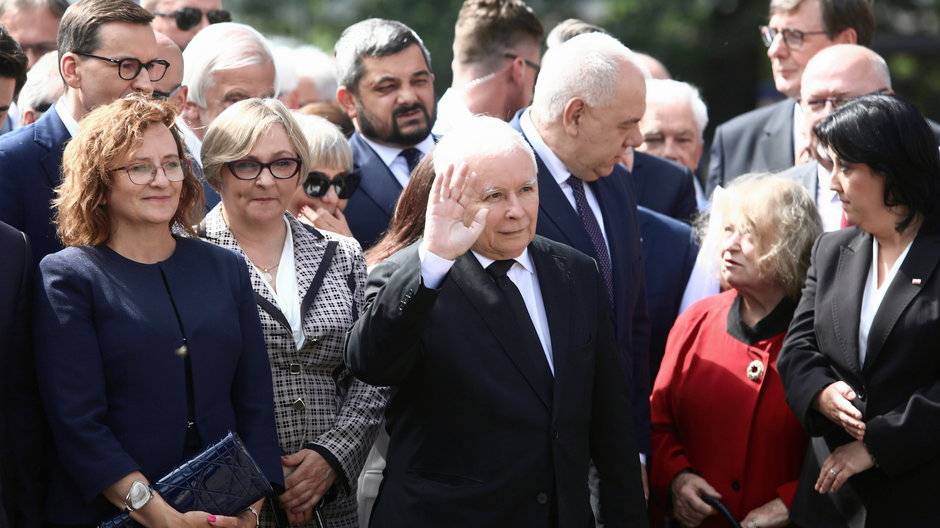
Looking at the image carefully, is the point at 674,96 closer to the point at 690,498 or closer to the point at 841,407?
the point at 690,498

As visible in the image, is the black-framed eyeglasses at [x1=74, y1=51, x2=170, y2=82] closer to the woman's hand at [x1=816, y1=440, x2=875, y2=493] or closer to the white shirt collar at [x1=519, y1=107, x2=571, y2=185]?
the white shirt collar at [x1=519, y1=107, x2=571, y2=185]

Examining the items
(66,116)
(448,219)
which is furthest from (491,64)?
(448,219)

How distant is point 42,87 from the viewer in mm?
5543

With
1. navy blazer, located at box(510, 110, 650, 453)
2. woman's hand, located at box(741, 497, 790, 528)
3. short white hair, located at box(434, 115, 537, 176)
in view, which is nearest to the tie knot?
short white hair, located at box(434, 115, 537, 176)

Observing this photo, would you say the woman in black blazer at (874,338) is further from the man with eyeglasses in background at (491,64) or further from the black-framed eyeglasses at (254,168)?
the man with eyeglasses in background at (491,64)

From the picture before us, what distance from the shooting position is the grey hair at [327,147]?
5.17m

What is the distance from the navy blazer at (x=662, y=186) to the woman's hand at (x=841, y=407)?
88.1 inches

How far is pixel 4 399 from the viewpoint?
12.5 feet

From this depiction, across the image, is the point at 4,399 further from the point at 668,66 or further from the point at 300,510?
the point at 668,66

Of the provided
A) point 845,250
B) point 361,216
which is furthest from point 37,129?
point 845,250

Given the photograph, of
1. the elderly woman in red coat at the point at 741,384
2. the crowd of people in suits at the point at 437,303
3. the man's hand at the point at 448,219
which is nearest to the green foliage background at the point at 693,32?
the crowd of people in suits at the point at 437,303

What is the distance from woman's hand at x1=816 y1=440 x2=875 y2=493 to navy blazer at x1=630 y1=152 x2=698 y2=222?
230 centimetres

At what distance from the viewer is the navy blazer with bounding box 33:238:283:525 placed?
368 centimetres

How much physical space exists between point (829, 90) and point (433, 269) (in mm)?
2921
